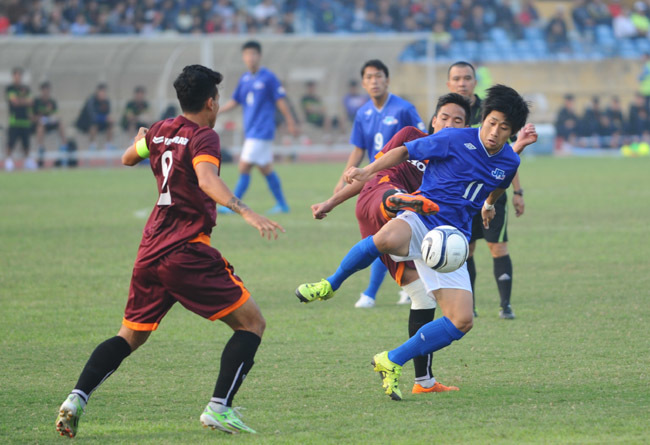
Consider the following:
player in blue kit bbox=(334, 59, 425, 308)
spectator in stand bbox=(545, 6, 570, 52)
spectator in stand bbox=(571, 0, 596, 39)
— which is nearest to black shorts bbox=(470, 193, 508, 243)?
player in blue kit bbox=(334, 59, 425, 308)

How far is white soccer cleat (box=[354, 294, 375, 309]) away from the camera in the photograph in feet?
27.2

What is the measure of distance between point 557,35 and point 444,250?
3126cm

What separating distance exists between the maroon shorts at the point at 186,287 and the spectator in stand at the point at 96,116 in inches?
840

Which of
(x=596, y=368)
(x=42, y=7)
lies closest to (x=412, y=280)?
(x=596, y=368)

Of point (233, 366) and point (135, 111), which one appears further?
point (135, 111)

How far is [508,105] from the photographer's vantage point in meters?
5.33

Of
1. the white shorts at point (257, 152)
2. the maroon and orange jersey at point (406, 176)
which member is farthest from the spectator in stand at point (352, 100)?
the maroon and orange jersey at point (406, 176)

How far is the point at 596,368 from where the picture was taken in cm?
595

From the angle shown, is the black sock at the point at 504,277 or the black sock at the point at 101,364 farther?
the black sock at the point at 504,277

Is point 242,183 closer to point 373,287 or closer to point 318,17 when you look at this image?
point 373,287

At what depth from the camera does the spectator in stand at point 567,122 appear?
30359mm

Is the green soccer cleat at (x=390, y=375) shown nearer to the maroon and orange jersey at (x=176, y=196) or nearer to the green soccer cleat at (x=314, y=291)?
the green soccer cleat at (x=314, y=291)

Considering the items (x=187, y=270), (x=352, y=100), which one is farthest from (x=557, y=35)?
(x=187, y=270)

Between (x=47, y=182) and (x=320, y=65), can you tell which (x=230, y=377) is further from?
(x=320, y=65)
